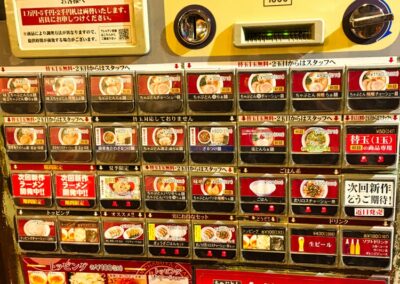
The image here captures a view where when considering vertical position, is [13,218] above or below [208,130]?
below

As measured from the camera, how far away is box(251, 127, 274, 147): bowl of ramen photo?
4.19 ft

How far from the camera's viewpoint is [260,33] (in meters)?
1.26

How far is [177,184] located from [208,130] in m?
0.21

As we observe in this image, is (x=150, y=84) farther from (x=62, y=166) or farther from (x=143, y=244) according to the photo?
(x=143, y=244)

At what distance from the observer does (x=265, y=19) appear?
123 centimetres

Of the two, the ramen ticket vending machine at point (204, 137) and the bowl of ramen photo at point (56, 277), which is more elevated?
the ramen ticket vending machine at point (204, 137)

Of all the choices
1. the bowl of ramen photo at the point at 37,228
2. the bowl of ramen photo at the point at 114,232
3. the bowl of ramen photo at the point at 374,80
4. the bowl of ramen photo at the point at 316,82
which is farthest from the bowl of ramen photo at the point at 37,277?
the bowl of ramen photo at the point at 374,80

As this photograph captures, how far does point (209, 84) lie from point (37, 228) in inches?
30.7

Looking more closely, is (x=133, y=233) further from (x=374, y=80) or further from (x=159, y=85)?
(x=374, y=80)

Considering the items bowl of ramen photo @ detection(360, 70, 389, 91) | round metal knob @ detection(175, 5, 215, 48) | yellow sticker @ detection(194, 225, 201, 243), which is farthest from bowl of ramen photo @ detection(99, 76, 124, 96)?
bowl of ramen photo @ detection(360, 70, 389, 91)

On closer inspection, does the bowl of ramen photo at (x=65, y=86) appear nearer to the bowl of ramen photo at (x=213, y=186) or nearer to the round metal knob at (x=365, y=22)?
the bowl of ramen photo at (x=213, y=186)

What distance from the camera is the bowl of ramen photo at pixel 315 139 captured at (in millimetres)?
1250

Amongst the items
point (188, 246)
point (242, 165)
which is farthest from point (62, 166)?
point (242, 165)

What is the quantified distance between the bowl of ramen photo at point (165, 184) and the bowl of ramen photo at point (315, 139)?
1.40 ft
